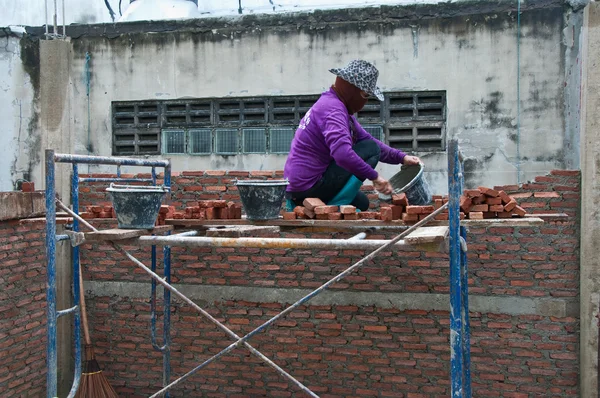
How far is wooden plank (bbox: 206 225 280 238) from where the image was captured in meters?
3.79

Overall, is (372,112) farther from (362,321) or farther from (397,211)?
(397,211)

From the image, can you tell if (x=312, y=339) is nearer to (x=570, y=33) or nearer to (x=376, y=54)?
(x=376, y=54)

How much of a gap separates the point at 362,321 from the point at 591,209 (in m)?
2.27

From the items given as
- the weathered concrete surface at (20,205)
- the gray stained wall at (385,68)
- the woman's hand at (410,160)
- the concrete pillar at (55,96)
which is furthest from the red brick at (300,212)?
the concrete pillar at (55,96)

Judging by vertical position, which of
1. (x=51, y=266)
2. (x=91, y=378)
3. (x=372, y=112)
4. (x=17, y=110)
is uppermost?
(x=17, y=110)

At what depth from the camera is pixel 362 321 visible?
5812 mm

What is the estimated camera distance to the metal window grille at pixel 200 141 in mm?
7121

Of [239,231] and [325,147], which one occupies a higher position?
[325,147]

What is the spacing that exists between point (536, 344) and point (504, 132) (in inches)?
86.7

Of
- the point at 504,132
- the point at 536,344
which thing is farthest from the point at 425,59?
the point at 536,344

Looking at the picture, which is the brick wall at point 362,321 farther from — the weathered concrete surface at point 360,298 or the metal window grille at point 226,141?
the metal window grille at point 226,141

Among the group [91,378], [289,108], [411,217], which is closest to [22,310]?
[91,378]

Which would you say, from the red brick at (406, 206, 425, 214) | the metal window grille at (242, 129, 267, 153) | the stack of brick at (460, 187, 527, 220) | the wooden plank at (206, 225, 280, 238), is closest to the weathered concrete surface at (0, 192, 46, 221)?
the metal window grille at (242, 129, 267, 153)

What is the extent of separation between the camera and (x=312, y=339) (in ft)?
19.5
